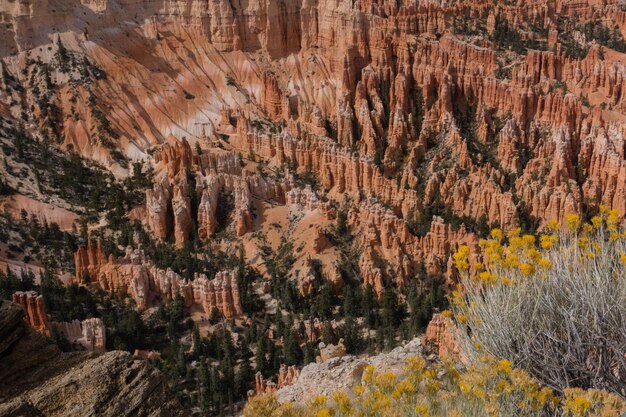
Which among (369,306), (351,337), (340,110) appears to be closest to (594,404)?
(351,337)

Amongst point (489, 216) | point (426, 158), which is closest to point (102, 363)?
point (489, 216)

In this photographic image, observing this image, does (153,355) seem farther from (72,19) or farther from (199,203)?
(72,19)

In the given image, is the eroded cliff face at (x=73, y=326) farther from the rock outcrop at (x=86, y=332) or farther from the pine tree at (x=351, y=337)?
the pine tree at (x=351, y=337)

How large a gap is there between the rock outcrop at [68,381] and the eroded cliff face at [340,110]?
3623 centimetres

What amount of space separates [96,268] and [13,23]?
112 ft

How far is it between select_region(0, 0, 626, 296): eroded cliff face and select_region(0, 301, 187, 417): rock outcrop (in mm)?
36229

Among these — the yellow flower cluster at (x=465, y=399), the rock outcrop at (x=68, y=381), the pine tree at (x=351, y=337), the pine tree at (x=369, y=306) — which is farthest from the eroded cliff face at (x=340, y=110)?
the yellow flower cluster at (x=465, y=399)

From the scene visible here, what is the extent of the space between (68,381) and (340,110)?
57571 millimetres

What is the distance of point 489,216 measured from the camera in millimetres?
53812

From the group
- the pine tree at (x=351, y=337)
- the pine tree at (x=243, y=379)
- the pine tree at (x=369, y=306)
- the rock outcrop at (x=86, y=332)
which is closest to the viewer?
the pine tree at (x=243, y=379)

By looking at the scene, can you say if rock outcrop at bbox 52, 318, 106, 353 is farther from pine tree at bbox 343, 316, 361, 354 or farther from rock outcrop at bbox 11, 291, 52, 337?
pine tree at bbox 343, 316, 361, 354

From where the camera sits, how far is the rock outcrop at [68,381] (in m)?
10.5

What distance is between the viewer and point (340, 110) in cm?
6644

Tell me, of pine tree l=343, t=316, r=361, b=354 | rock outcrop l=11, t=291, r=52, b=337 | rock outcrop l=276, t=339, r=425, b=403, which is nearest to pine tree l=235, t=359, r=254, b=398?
pine tree l=343, t=316, r=361, b=354
